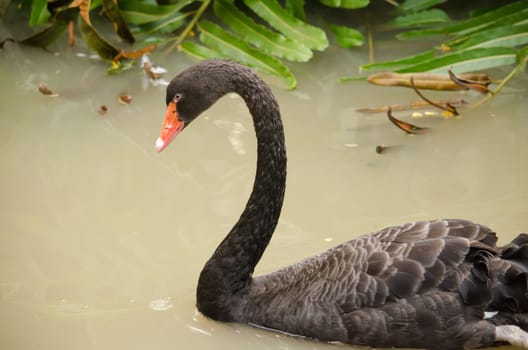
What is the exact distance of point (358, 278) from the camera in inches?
118

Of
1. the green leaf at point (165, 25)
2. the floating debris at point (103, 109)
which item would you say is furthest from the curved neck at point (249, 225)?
the green leaf at point (165, 25)

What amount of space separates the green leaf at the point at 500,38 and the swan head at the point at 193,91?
5.74 ft

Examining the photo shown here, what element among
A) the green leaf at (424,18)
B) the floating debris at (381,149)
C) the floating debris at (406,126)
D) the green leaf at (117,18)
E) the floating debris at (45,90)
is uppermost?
the green leaf at (424,18)

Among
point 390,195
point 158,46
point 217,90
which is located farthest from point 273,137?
point 158,46

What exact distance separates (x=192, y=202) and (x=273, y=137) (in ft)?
2.78

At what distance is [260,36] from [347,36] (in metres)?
0.44

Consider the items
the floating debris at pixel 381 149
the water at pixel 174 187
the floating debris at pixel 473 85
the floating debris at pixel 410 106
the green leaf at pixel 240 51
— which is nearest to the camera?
the water at pixel 174 187

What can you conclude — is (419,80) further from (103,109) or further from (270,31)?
(103,109)

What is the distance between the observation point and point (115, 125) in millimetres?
4402

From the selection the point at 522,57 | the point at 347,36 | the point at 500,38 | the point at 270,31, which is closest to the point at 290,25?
the point at 270,31

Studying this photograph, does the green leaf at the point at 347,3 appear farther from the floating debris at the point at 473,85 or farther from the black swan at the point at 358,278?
the black swan at the point at 358,278

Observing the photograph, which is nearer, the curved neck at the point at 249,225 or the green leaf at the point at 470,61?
the curved neck at the point at 249,225

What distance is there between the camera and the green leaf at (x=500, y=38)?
14.7ft

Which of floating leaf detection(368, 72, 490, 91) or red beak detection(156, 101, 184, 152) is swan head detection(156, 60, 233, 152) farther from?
floating leaf detection(368, 72, 490, 91)
